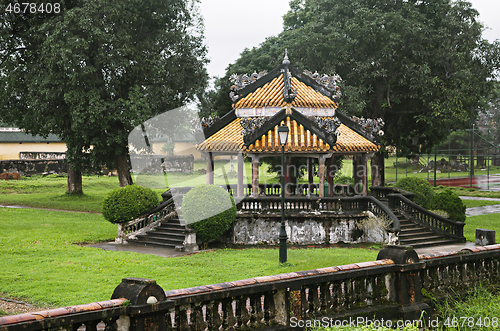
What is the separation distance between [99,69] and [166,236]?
13.8m

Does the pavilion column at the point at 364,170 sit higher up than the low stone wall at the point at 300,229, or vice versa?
the pavilion column at the point at 364,170

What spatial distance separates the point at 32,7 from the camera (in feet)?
99.5

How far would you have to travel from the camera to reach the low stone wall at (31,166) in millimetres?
53375

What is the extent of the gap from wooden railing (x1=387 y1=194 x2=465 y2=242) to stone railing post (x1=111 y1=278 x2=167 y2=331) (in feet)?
59.8

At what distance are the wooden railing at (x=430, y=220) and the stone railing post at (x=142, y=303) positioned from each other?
1823 centimetres

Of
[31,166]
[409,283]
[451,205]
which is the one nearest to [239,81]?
[451,205]

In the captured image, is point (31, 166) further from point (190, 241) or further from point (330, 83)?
point (330, 83)

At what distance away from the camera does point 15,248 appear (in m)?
19.0

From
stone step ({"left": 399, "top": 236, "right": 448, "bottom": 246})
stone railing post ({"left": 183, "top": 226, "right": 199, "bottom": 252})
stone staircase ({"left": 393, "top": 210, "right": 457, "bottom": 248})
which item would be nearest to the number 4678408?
stone railing post ({"left": 183, "top": 226, "right": 199, "bottom": 252})

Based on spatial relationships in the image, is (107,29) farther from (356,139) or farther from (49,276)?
(49,276)

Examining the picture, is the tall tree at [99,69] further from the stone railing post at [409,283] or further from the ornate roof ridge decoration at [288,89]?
the stone railing post at [409,283]

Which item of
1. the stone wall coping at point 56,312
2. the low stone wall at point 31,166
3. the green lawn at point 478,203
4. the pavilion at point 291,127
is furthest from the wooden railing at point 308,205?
the low stone wall at point 31,166

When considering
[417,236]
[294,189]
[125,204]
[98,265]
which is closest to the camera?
[98,265]

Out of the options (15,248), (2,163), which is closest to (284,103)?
(15,248)
